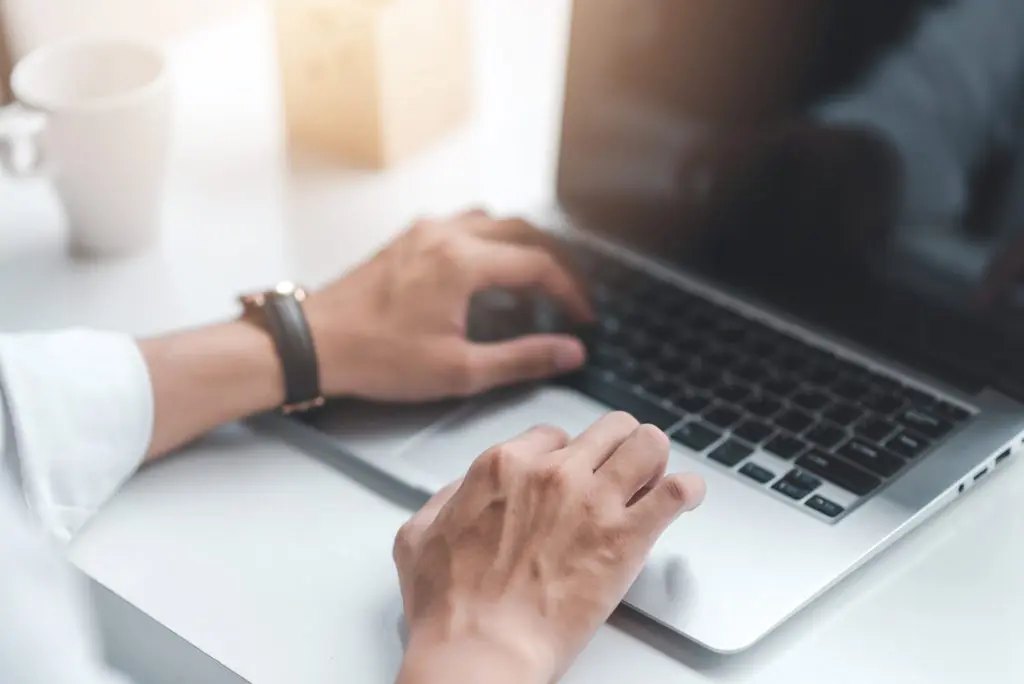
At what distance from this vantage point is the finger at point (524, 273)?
0.70 metres

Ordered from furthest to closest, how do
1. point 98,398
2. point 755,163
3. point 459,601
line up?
point 755,163 < point 98,398 < point 459,601

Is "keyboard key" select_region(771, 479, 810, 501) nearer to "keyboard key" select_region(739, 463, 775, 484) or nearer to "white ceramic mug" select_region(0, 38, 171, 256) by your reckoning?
"keyboard key" select_region(739, 463, 775, 484)

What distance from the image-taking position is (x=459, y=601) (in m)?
0.50

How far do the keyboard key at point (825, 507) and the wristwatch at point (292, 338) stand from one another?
28 cm

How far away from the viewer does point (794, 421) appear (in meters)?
0.63

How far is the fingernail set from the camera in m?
0.67

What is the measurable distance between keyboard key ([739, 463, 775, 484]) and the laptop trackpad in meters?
0.09

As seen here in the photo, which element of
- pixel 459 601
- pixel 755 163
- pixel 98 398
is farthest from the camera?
pixel 755 163

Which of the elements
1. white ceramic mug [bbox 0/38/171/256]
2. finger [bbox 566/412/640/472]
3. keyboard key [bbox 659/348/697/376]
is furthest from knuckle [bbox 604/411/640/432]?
white ceramic mug [bbox 0/38/171/256]

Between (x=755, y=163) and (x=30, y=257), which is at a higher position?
(x=755, y=163)

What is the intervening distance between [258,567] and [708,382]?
0.91 ft

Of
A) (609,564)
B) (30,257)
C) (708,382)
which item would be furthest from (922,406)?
(30,257)

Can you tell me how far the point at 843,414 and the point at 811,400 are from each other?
2cm

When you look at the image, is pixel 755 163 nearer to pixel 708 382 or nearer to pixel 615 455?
pixel 708 382
